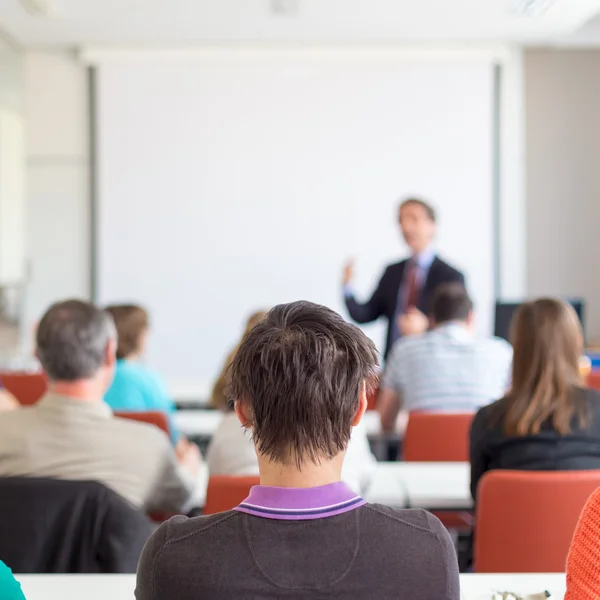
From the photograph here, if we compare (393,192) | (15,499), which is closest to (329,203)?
(393,192)

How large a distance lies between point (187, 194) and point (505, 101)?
2420 mm

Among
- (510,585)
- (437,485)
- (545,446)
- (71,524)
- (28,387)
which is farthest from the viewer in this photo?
(28,387)

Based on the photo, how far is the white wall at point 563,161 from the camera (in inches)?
255

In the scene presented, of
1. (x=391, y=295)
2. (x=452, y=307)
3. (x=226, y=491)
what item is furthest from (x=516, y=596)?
(x=391, y=295)

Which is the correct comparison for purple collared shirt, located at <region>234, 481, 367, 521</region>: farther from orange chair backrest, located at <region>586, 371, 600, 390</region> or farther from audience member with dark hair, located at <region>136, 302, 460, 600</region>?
orange chair backrest, located at <region>586, 371, 600, 390</region>

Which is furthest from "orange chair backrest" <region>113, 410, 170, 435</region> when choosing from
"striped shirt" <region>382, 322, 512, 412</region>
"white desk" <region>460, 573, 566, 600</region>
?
"white desk" <region>460, 573, 566, 600</region>

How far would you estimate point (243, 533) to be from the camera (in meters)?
1.11

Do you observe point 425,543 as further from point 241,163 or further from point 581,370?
point 241,163

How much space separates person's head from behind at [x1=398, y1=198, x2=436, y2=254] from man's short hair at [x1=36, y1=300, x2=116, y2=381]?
9.24ft

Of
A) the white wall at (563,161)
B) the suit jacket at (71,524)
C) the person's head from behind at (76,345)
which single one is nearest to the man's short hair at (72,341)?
the person's head from behind at (76,345)

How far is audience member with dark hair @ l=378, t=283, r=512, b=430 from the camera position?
11.6ft

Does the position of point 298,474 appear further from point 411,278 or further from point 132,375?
point 411,278

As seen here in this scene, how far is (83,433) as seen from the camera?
214 centimetres

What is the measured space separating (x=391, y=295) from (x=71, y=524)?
11.3 ft
